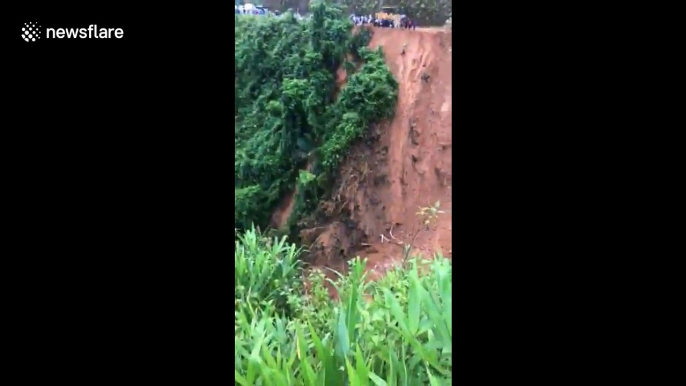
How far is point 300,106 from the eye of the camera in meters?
1.65

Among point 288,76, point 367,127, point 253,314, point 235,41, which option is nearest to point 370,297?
point 253,314

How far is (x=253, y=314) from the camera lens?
1669 mm

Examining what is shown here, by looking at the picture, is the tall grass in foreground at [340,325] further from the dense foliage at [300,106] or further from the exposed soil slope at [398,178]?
the dense foliage at [300,106]

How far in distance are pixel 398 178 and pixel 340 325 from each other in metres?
0.43

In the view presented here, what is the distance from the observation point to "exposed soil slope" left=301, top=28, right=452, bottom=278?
155 cm

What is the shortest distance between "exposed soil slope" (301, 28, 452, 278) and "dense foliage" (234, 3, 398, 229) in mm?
44

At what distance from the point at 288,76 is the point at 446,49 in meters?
0.44

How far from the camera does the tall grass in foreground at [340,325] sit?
1517mm

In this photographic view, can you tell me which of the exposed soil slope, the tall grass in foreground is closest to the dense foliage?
the exposed soil slope
